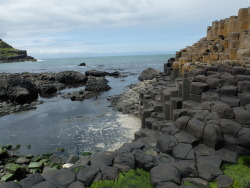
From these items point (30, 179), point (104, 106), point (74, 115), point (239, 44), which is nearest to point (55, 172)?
point (30, 179)

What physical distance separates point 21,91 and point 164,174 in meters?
21.7

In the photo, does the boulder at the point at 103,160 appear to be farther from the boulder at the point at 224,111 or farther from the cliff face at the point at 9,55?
the cliff face at the point at 9,55

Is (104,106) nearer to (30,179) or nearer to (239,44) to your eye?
(239,44)

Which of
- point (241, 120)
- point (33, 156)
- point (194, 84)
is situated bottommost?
point (33, 156)

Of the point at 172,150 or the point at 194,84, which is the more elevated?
the point at 194,84

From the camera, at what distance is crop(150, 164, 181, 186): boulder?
4.77m

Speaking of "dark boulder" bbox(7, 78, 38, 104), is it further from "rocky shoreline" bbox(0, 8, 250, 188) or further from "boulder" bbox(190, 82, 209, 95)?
"boulder" bbox(190, 82, 209, 95)

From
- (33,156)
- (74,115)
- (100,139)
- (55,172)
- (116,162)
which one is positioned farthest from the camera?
(74,115)

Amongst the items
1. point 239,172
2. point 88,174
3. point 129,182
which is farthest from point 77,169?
point 239,172

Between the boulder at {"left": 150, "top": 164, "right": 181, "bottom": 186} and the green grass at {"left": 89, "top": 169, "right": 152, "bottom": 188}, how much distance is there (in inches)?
7.2

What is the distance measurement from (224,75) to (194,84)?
1245mm

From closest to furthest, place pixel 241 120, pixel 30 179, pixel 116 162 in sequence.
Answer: pixel 30 179
pixel 116 162
pixel 241 120

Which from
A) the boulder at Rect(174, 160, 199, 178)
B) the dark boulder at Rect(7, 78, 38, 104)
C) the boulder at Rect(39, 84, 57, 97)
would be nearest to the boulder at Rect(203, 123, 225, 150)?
the boulder at Rect(174, 160, 199, 178)

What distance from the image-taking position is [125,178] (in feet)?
16.7
